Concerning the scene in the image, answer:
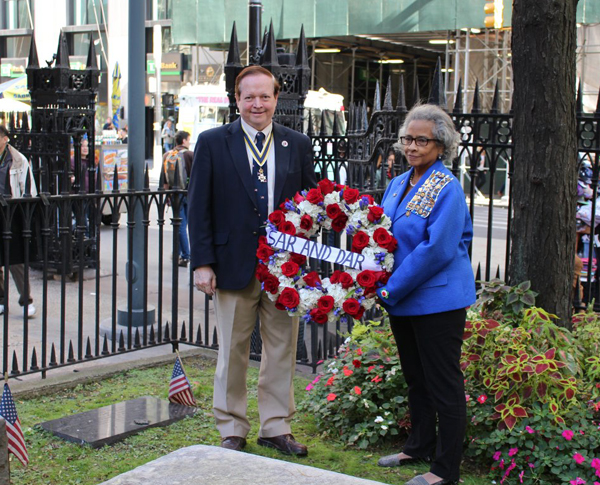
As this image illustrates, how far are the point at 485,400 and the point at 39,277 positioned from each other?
826 centimetres

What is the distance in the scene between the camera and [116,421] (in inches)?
196

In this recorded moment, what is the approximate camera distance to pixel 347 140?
892 centimetres

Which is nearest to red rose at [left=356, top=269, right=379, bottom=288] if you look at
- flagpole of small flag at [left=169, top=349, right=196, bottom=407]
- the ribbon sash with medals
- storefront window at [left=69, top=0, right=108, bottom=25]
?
the ribbon sash with medals

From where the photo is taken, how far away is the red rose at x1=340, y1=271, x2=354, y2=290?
12.7ft

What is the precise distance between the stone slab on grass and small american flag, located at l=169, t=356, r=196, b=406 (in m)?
2.31

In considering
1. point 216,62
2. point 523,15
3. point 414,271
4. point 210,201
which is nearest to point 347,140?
point 523,15

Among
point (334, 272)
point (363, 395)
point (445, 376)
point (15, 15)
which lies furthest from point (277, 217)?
point (15, 15)

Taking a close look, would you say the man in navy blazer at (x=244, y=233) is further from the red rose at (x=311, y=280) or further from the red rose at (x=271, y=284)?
the red rose at (x=311, y=280)

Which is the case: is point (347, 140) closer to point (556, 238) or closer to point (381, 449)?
point (556, 238)

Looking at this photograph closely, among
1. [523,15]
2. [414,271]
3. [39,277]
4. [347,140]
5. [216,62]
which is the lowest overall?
[39,277]

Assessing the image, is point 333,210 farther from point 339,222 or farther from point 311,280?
point 311,280

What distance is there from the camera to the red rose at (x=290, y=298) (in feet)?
12.9

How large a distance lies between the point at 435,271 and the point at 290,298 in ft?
2.39

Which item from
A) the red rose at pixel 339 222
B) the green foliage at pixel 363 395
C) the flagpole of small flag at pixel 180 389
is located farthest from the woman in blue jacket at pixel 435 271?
the flagpole of small flag at pixel 180 389
